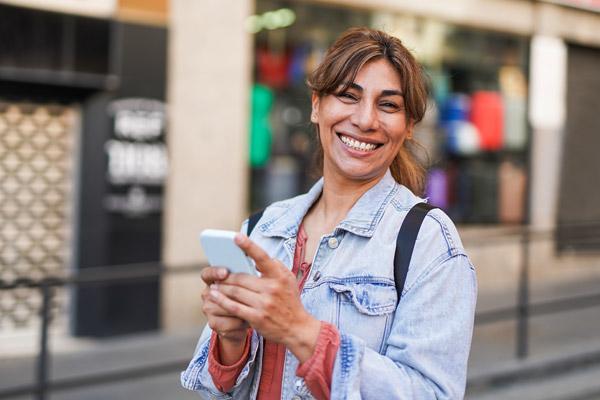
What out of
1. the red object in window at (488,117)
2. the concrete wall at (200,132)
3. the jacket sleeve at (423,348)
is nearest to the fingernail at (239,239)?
the jacket sleeve at (423,348)

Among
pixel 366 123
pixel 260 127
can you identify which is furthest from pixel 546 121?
pixel 366 123

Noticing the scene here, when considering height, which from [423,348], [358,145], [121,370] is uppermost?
[358,145]

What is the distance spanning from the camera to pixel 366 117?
1.88 metres

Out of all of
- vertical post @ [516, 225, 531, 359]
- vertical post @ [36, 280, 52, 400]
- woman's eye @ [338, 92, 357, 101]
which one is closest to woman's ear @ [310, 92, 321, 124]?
woman's eye @ [338, 92, 357, 101]

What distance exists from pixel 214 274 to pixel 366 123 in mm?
494

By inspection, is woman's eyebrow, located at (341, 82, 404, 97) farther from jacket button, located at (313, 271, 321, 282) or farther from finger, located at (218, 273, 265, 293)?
finger, located at (218, 273, 265, 293)

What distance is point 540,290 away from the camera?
9945mm

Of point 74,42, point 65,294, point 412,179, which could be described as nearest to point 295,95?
point 74,42

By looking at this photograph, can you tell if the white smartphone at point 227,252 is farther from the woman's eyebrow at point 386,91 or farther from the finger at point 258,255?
the woman's eyebrow at point 386,91

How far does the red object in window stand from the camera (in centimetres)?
1129

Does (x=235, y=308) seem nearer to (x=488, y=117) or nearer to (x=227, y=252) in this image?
(x=227, y=252)

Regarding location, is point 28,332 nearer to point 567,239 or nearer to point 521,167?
point 567,239

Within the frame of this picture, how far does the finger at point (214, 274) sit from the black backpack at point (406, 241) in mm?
377

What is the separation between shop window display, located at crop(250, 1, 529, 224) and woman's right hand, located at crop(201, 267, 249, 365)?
290 inches
